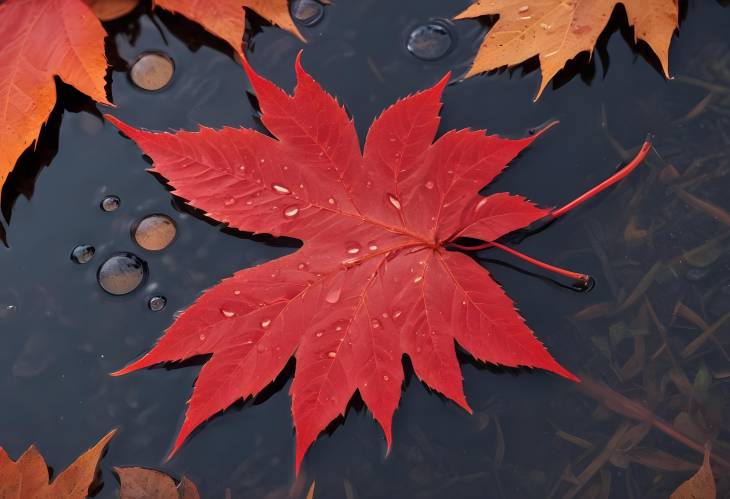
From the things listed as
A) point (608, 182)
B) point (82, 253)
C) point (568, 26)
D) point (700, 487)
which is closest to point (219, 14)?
point (82, 253)

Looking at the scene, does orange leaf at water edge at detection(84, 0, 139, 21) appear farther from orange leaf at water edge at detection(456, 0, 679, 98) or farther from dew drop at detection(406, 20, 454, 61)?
orange leaf at water edge at detection(456, 0, 679, 98)

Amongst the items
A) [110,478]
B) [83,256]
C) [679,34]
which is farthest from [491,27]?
[110,478]

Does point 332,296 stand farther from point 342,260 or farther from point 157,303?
point 157,303

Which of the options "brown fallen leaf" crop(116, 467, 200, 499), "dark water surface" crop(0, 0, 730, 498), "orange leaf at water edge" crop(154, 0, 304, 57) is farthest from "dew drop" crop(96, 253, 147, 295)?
"orange leaf at water edge" crop(154, 0, 304, 57)

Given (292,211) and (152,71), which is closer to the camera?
(292,211)

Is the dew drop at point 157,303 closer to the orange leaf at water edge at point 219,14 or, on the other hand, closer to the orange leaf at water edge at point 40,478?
the orange leaf at water edge at point 40,478
